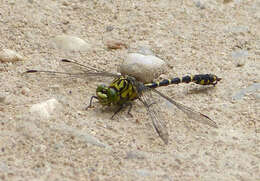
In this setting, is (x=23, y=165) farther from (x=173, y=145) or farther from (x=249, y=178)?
(x=249, y=178)

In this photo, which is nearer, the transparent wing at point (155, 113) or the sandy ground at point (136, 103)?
the sandy ground at point (136, 103)

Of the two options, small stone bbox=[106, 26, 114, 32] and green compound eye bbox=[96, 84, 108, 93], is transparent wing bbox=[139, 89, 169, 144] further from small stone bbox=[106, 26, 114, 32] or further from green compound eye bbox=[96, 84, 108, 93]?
small stone bbox=[106, 26, 114, 32]

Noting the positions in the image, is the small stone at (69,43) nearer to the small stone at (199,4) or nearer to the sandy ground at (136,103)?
the sandy ground at (136,103)

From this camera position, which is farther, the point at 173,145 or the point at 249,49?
the point at 249,49

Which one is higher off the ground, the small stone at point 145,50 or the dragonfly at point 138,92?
the small stone at point 145,50

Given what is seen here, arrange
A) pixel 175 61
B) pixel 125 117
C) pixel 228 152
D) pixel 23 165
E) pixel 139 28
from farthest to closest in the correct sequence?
pixel 139 28 → pixel 175 61 → pixel 125 117 → pixel 228 152 → pixel 23 165

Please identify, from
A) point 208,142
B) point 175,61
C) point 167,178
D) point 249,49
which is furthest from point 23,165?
point 249,49

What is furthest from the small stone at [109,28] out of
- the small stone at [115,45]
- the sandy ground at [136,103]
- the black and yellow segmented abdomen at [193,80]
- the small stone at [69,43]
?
the black and yellow segmented abdomen at [193,80]
